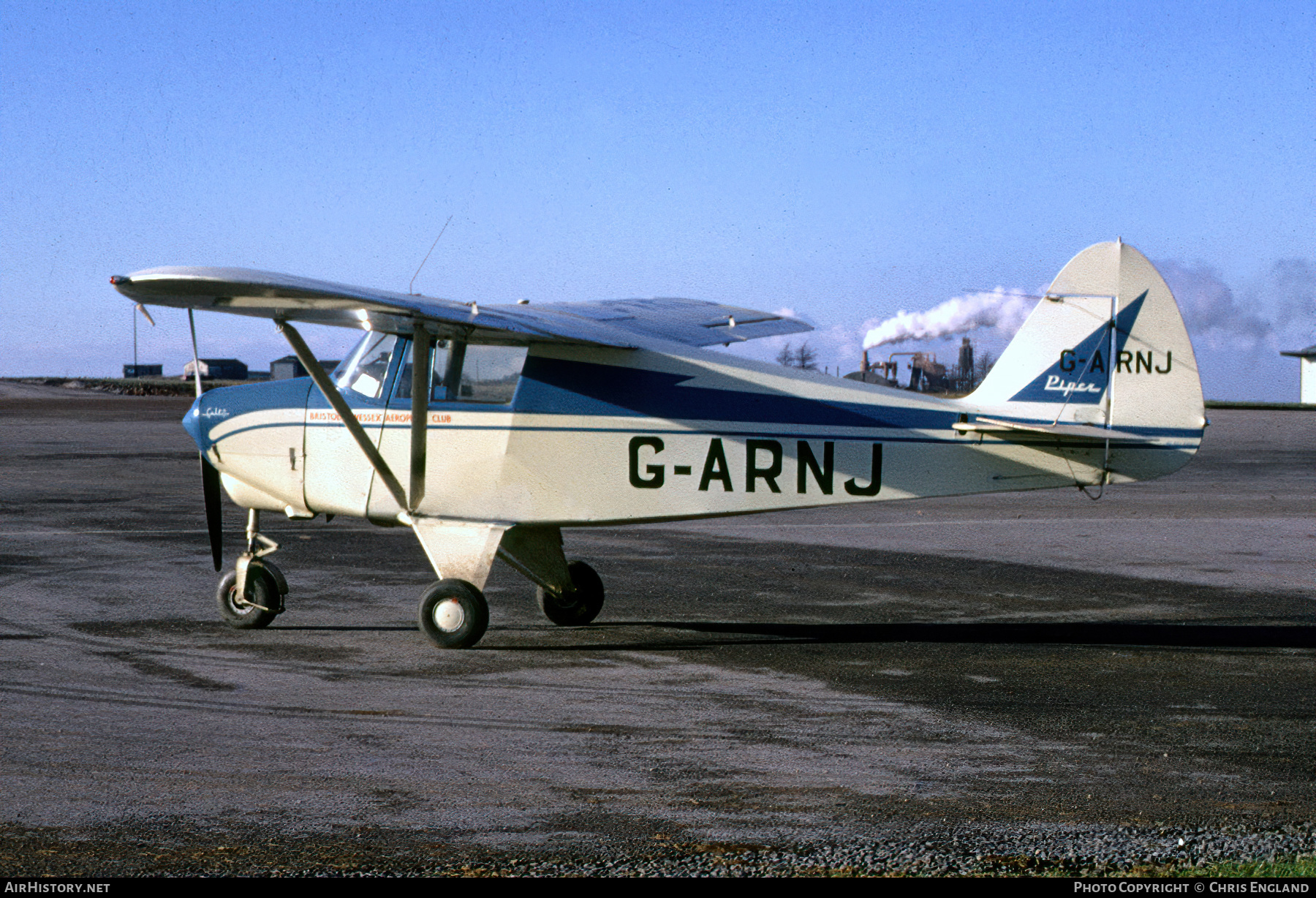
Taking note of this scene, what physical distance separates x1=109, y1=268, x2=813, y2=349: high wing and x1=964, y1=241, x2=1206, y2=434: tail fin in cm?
319

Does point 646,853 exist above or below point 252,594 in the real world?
above

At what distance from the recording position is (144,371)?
16738 centimetres

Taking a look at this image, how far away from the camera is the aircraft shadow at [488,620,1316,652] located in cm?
1016

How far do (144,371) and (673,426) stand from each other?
17142cm

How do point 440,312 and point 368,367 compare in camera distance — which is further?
point 368,367

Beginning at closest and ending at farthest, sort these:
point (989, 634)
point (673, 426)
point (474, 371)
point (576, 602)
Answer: point (673, 426), point (474, 371), point (989, 634), point (576, 602)

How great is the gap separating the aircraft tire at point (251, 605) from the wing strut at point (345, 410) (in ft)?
4.27

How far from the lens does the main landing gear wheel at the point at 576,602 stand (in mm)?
10922

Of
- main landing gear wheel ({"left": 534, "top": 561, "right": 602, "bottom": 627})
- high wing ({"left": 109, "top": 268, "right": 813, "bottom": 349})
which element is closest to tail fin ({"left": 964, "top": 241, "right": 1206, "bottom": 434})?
high wing ({"left": 109, "top": 268, "right": 813, "bottom": 349})

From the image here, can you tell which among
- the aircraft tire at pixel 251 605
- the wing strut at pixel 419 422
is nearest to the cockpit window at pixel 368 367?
the wing strut at pixel 419 422

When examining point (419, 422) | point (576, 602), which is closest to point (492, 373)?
point (419, 422)

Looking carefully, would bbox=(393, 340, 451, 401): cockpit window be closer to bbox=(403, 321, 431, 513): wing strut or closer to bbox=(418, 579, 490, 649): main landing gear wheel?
bbox=(403, 321, 431, 513): wing strut

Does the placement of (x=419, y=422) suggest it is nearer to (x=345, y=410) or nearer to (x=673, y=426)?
(x=345, y=410)
